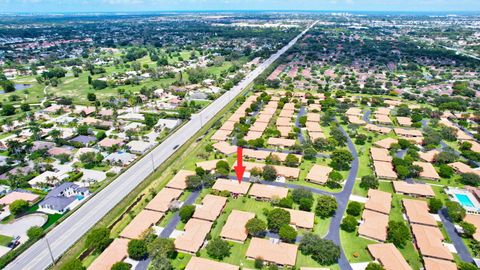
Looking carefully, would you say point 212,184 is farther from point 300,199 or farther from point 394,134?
point 394,134

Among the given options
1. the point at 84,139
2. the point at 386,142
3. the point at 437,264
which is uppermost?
the point at 386,142

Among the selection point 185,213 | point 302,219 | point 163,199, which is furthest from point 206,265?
point 163,199

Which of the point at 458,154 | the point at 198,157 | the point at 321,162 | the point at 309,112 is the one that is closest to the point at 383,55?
the point at 309,112

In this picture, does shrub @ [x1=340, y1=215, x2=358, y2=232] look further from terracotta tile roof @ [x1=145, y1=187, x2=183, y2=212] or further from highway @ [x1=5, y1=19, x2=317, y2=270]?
highway @ [x1=5, y1=19, x2=317, y2=270]

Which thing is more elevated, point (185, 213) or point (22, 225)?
point (185, 213)

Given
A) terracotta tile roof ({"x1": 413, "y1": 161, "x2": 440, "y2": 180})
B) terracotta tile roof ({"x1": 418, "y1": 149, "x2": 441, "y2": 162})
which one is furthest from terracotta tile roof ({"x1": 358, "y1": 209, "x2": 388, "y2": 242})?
terracotta tile roof ({"x1": 418, "y1": 149, "x2": 441, "y2": 162})

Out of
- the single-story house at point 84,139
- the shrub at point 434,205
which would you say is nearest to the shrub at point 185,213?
the shrub at point 434,205

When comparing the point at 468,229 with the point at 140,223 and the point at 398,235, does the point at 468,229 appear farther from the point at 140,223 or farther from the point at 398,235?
the point at 140,223
